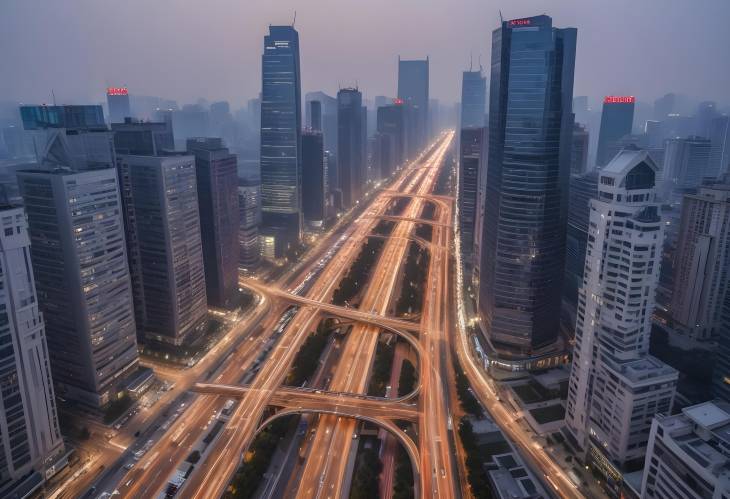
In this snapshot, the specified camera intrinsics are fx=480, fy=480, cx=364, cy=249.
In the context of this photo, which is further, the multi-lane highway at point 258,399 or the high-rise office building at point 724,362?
the high-rise office building at point 724,362

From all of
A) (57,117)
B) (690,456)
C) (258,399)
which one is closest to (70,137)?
(57,117)

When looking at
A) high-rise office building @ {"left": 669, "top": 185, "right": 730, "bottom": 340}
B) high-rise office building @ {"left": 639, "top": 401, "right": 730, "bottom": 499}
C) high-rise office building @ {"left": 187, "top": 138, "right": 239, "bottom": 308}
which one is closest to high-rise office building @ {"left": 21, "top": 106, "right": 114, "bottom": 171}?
high-rise office building @ {"left": 187, "top": 138, "right": 239, "bottom": 308}

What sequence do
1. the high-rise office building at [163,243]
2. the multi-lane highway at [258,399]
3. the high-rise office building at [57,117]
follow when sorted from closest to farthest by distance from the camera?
1. the multi-lane highway at [258,399]
2. the high-rise office building at [57,117]
3. the high-rise office building at [163,243]

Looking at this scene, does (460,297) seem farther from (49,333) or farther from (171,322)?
(49,333)

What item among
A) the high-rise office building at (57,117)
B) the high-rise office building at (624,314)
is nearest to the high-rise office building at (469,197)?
the high-rise office building at (624,314)

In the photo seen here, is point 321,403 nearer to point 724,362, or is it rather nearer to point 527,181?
point 527,181

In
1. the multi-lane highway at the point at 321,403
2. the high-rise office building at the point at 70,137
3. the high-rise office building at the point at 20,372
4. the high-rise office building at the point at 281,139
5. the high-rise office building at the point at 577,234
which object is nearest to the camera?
the high-rise office building at the point at 20,372

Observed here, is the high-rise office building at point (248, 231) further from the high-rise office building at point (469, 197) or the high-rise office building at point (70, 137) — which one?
the high-rise office building at point (469, 197)
